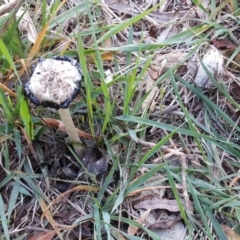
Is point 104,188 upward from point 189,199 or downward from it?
upward

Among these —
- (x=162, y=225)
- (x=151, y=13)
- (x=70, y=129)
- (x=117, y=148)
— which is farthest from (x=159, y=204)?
(x=151, y=13)

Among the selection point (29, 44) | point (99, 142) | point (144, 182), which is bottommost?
point (144, 182)

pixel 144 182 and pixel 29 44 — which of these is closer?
pixel 144 182

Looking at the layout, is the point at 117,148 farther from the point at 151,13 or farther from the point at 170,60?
the point at 151,13

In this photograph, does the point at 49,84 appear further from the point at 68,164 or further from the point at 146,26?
the point at 146,26

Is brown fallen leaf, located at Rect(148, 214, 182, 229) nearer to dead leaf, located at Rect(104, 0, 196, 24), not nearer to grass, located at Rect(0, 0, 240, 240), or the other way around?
grass, located at Rect(0, 0, 240, 240)

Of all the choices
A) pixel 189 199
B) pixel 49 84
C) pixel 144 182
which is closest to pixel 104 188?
pixel 144 182

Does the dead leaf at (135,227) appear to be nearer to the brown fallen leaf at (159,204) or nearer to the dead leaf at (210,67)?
the brown fallen leaf at (159,204)
